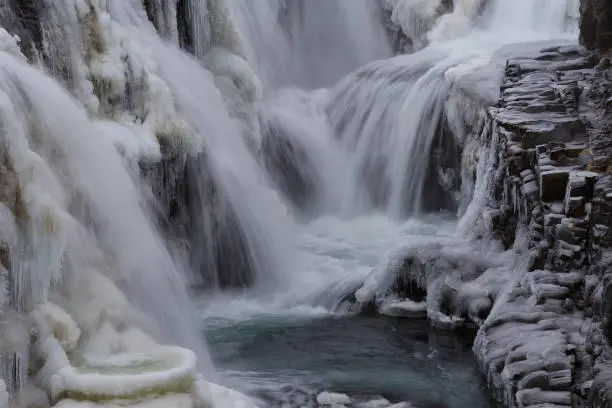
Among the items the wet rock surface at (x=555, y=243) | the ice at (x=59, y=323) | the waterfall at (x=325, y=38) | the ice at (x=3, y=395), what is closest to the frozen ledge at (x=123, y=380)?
the ice at (x=59, y=323)

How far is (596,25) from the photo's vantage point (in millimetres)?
9812

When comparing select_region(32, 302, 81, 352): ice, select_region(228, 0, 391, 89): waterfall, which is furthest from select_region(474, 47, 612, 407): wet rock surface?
select_region(228, 0, 391, 89): waterfall

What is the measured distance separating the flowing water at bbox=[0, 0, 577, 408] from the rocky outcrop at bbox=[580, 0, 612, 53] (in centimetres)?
211

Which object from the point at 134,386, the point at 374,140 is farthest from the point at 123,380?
the point at 374,140

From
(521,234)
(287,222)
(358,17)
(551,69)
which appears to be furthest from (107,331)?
(358,17)

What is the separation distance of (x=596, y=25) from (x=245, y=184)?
4536mm

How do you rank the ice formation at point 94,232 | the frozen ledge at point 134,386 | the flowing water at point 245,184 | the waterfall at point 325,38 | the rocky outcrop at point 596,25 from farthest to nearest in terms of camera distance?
the waterfall at point 325,38, the rocky outcrop at point 596,25, the flowing water at point 245,184, the ice formation at point 94,232, the frozen ledge at point 134,386

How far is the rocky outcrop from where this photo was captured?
31.3 ft

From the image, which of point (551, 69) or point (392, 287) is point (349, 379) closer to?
point (392, 287)

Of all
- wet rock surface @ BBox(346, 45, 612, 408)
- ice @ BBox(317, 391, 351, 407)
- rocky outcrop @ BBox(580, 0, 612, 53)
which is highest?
rocky outcrop @ BBox(580, 0, 612, 53)

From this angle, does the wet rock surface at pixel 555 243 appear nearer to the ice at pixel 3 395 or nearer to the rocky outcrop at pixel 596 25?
the rocky outcrop at pixel 596 25

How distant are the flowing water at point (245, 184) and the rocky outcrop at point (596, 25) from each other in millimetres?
2108

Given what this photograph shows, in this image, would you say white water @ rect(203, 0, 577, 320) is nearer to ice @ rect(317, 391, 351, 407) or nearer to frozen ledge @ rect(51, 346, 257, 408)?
ice @ rect(317, 391, 351, 407)

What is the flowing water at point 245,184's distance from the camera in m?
6.45
